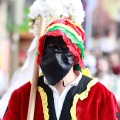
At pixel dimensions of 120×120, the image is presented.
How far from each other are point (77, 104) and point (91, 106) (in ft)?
0.38

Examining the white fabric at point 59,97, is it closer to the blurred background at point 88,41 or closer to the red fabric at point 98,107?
the red fabric at point 98,107

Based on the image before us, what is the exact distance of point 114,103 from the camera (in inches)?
195

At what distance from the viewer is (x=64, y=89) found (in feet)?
16.3

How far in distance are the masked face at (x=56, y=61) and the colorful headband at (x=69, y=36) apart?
46 mm

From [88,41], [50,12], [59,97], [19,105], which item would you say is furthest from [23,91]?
[88,41]

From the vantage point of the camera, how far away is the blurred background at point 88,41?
35.1 feet

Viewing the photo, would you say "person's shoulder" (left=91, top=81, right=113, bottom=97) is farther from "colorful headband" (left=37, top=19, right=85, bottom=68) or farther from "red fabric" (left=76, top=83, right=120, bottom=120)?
"colorful headband" (left=37, top=19, right=85, bottom=68)

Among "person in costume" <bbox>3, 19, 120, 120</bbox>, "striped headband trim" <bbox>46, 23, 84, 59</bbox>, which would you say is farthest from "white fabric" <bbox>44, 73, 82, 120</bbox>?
"striped headband trim" <bbox>46, 23, 84, 59</bbox>

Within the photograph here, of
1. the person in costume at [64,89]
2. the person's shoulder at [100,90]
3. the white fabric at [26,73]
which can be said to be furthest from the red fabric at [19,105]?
the white fabric at [26,73]

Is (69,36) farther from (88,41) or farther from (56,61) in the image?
(88,41)

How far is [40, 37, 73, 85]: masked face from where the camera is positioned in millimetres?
4809

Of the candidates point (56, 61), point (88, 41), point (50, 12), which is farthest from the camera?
point (88, 41)

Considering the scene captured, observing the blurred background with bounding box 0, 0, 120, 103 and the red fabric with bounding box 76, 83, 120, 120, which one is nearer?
the red fabric with bounding box 76, 83, 120, 120

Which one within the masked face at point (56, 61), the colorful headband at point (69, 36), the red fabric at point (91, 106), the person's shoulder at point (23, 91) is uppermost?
the colorful headband at point (69, 36)
